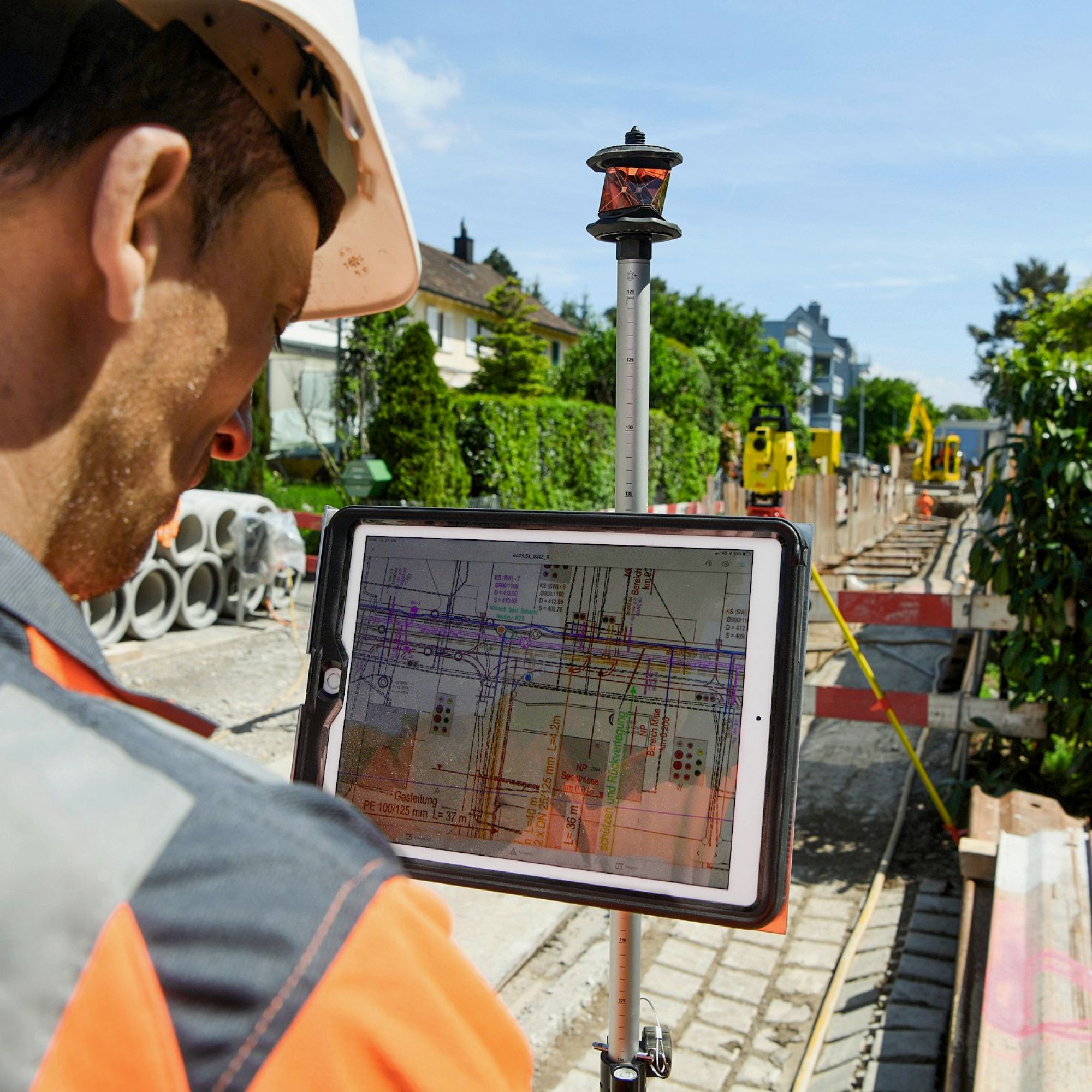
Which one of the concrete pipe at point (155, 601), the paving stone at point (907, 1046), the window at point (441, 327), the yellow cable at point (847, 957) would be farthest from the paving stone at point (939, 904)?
the window at point (441, 327)

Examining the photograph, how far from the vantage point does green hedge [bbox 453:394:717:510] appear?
1631 centimetres

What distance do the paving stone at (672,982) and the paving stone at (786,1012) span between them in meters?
0.27

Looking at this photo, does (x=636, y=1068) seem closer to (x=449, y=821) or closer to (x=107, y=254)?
(x=449, y=821)

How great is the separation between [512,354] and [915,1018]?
2910 cm

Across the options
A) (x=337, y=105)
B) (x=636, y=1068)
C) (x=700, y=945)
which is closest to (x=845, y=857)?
(x=700, y=945)

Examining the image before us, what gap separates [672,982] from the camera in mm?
3738

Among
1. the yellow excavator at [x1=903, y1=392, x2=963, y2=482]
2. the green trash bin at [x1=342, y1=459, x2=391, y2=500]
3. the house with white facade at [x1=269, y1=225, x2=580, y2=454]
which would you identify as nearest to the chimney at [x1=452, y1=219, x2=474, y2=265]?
the house with white facade at [x1=269, y1=225, x2=580, y2=454]

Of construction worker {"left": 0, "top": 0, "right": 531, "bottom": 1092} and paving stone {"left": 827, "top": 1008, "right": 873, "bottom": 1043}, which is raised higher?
construction worker {"left": 0, "top": 0, "right": 531, "bottom": 1092}

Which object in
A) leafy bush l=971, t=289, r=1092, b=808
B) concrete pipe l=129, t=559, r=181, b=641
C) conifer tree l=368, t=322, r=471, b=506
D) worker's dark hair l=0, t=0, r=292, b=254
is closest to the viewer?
worker's dark hair l=0, t=0, r=292, b=254

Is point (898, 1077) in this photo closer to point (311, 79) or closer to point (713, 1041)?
point (713, 1041)

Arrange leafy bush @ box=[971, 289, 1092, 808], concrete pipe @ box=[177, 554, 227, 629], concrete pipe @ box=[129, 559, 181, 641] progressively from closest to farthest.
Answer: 1. leafy bush @ box=[971, 289, 1092, 808]
2. concrete pipe @ box=[129, 559, 181, 641]
3. concrete pipe @ box=[177, 554, 227, 629]

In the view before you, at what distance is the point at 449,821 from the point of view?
1545 mm

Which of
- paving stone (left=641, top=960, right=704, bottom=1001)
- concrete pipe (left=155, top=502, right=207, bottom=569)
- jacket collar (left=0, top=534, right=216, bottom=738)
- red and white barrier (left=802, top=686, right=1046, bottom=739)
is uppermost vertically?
jacket collar (left=0, top=534, right=216, bottom=738)

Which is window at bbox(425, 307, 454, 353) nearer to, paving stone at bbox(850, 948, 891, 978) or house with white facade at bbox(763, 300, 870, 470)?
paving stone at bbox(850, 948, 891, 978)
